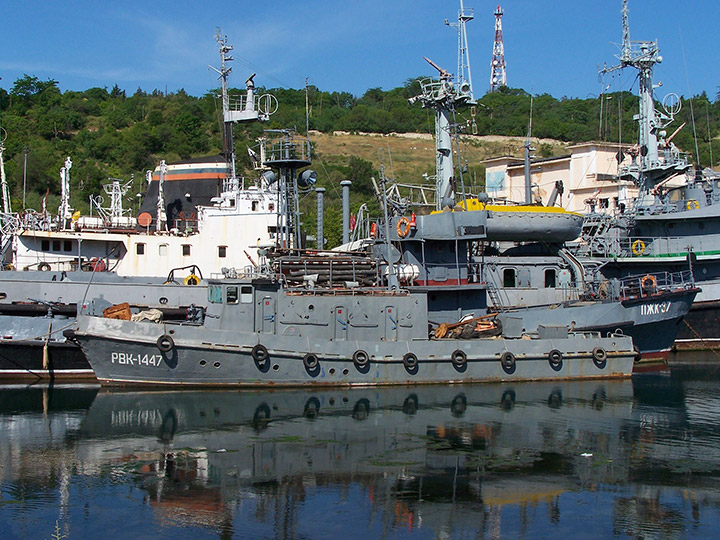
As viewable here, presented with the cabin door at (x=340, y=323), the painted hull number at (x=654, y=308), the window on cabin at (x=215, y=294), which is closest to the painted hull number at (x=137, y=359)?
the window on cabin at (x=215, y=294)

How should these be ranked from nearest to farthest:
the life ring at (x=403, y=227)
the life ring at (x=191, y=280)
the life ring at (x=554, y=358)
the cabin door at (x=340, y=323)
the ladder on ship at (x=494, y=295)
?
the cabin door at (x=340, y=323) < the life ring at (x=554, y=358) < the life ring at (x=403, y=227) < the ladder on ship at (x=494, y=295) < the life ring at (x=191, y=280)

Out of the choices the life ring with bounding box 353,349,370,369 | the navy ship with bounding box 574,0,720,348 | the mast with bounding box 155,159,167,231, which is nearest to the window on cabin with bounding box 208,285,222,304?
the life ring with bounding box 353,349,370,369

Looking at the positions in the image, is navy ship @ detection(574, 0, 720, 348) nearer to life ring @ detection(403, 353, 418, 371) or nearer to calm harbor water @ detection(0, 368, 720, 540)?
calm harbor water @ detection(0, 368, 720, 540)

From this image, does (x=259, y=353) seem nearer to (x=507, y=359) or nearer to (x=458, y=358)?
(x=458, y=358)

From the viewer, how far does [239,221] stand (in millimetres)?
26375

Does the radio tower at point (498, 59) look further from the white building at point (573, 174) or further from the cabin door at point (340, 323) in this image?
the cabin door at point (340, 323)

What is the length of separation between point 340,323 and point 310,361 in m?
1.43

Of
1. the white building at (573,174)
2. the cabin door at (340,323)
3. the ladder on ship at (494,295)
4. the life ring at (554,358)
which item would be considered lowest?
the life ring at (554,358)

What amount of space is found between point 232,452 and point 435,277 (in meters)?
10.3

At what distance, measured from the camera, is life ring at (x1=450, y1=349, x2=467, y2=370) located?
20.2m

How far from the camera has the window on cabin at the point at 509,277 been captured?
990 inches

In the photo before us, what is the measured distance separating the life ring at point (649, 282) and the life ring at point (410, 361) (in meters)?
8.26

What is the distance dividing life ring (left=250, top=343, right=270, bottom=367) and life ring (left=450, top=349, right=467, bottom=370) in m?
5.11

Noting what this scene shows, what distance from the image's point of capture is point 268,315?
20.0m
